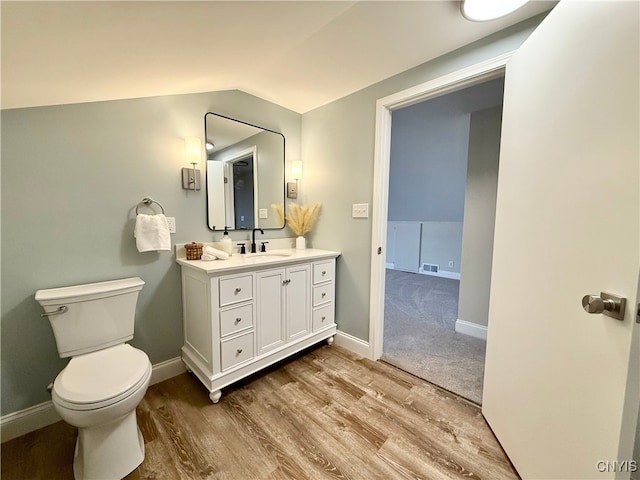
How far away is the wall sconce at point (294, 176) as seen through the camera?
2395 millimetres

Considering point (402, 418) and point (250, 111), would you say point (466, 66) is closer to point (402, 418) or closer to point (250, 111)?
point (250, 111)

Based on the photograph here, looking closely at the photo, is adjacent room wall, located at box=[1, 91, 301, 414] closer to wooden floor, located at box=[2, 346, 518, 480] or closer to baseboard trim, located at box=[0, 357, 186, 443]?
baseboard trim, located at box=[0, 357, 186, 443]

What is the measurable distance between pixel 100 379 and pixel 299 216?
1.70 meters

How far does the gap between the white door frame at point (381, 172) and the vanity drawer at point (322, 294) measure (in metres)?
0.38

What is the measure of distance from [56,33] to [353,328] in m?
2.30

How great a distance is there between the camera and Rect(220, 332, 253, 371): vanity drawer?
1.51 meters

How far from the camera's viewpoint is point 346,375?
1.81m

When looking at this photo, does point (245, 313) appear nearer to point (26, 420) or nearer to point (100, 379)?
point (100, 379)

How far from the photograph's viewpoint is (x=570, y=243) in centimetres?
86

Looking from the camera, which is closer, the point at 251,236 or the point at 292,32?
the point at 292,32

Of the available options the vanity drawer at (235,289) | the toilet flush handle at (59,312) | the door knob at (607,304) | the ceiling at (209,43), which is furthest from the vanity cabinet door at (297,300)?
the door knob at (607,304)

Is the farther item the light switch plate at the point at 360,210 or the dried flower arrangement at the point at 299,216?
the dried flower arrangement at the point at 299,216

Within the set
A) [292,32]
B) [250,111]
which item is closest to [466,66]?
[292,32]

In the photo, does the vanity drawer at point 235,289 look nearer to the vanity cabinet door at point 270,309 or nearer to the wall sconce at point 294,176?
the vanity cabinet door at point 270,309
